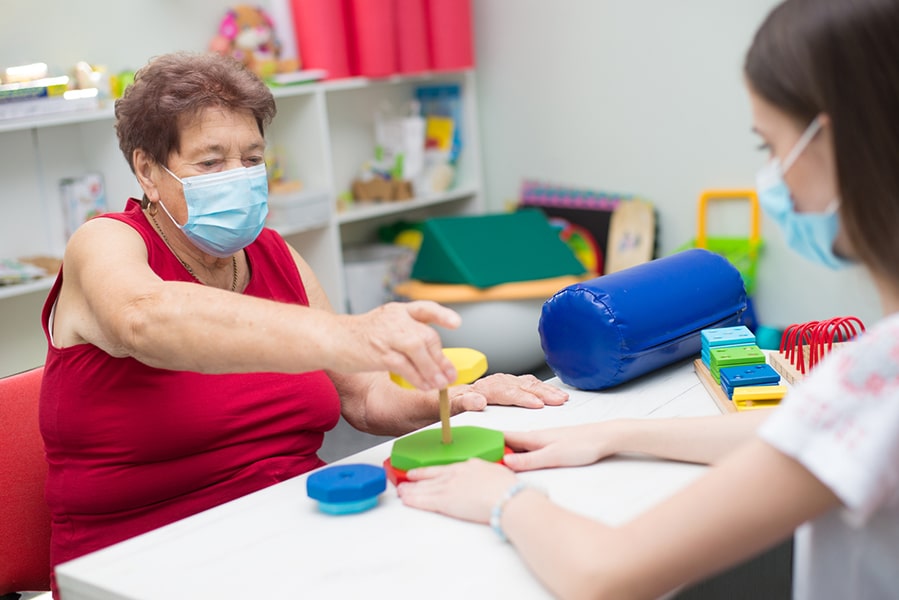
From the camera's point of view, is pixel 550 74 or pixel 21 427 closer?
pixel 21 427

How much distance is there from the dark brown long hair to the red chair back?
1.26 m

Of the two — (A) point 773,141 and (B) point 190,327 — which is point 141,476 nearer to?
(B) point 190,327

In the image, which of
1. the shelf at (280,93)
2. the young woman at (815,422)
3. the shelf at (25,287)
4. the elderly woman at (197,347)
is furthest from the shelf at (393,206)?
the young woman at (815,422)

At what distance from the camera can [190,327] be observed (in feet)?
4.16

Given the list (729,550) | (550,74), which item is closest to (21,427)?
(729,550)

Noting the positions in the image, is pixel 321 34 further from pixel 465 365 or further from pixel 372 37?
pixel 465 365

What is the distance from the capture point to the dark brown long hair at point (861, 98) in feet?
3.05

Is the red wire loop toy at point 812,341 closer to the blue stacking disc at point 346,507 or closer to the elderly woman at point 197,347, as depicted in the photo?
the elderly woman at point 197,347

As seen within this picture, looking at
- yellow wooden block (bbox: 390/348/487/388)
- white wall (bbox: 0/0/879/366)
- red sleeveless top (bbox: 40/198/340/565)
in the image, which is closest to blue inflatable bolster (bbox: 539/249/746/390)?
yellow wooden block (bbox: 390/348/487/388)

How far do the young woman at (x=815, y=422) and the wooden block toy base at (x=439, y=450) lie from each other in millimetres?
169

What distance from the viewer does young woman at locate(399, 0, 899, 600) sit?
34.6 inches

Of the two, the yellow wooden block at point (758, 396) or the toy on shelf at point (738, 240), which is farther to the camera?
the toy on shelf at point (738, 240)

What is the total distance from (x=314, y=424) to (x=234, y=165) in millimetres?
466

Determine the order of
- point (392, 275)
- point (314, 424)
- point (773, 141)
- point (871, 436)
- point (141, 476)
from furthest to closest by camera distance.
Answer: point (392, 275), point (314, 424), point (141, 476), point (773, 141), point (871, 436)
